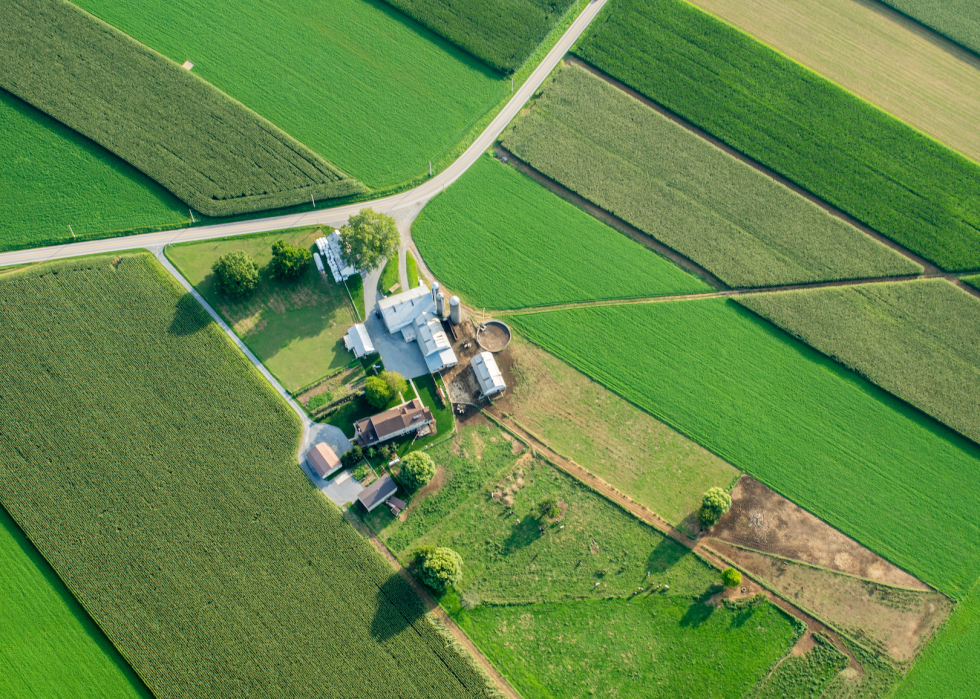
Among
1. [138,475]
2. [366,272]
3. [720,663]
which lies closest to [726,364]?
[720,663]

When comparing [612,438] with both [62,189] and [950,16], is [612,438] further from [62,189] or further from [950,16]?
[950,16]

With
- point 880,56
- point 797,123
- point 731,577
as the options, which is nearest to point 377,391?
point 731,577

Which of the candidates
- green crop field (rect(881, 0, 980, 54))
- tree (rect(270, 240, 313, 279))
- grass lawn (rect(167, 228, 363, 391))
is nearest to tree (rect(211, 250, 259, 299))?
grass lawn (rect(167, 228, 363, 391))

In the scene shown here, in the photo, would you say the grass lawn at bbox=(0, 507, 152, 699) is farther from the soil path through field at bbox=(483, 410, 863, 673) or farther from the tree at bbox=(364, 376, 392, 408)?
the soil path through field at bbox=(483, 410, 863, 673)

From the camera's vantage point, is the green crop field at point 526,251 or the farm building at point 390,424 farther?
the green crop field at point 526,251

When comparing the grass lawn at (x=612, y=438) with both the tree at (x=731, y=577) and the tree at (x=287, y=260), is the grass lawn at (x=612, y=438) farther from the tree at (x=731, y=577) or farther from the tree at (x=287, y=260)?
the tree at (x=287, y=260)

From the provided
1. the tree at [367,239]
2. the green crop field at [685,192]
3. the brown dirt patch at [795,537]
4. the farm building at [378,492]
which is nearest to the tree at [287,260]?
the tree at [367,239]
